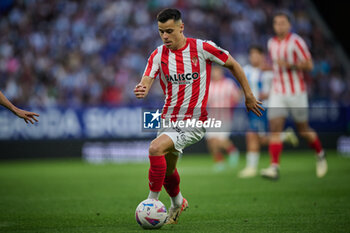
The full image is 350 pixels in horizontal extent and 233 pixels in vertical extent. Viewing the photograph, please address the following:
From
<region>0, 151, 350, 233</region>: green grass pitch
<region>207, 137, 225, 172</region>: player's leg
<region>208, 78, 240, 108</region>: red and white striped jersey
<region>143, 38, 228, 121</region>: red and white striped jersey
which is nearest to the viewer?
<region>0, 151, 350, 233</region>: green grass pitch

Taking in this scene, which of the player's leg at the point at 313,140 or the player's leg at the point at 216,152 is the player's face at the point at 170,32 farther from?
the player's leg at the point at 216,152

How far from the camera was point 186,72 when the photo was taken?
219 inches

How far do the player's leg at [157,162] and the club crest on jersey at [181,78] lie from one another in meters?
0.71

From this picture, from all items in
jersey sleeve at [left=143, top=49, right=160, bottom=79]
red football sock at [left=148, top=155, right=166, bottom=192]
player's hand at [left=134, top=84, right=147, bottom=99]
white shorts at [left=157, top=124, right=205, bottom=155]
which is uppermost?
jersey sleeve at [left=143, top=49, right=160, bottom=79]

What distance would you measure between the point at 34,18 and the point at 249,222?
14674 millimetres

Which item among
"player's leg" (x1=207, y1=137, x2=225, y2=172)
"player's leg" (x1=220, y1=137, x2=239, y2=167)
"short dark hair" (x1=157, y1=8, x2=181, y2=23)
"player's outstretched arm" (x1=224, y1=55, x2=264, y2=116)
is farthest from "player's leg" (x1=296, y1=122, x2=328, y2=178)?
"short dark hair" (x1=157, y1=8, x2=181, y2=23)

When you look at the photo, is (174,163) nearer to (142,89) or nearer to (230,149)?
(142,89)

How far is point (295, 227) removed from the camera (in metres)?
4.98

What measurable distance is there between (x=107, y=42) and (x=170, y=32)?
43.0ft

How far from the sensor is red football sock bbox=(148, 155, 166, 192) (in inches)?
200

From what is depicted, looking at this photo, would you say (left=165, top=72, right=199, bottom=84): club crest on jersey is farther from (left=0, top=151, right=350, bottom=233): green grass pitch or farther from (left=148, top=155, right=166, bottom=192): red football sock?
(left=0, top=151, right=350, bottom=233): green grass pitch

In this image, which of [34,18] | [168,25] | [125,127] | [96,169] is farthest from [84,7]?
[168,25]

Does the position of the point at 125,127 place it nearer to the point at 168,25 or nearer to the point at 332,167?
the point at 332,167

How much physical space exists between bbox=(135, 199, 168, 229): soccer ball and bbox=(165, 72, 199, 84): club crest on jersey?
4.36 feet
